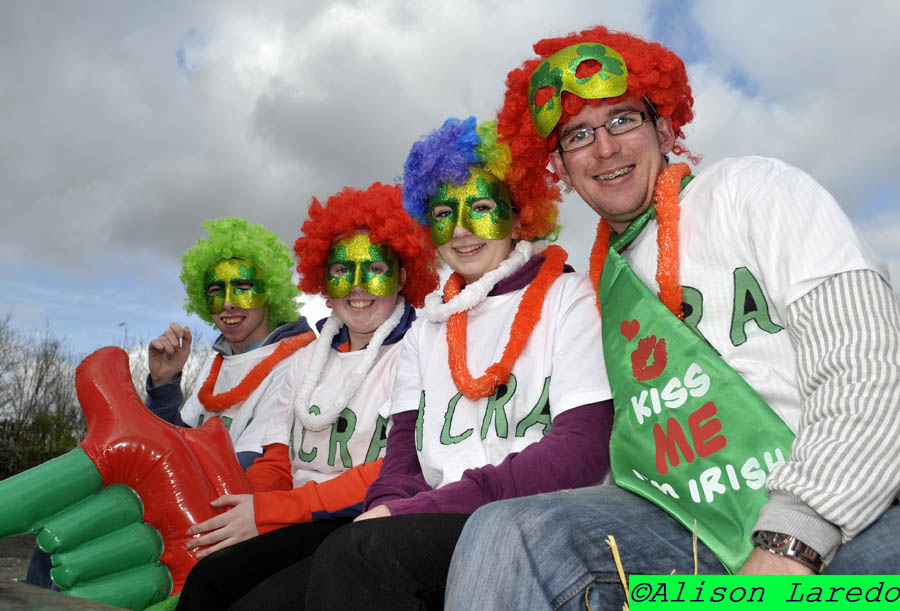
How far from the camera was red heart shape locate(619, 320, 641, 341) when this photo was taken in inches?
71.3

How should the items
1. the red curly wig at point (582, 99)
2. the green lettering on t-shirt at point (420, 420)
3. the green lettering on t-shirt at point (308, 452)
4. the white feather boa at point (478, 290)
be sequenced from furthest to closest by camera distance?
the green lettering on t-shirt at point (308, 452), the white feather boa at point (478, 290), the green lettering on t-shirt at point (420, 420), the red curly wig at point (582, 99)

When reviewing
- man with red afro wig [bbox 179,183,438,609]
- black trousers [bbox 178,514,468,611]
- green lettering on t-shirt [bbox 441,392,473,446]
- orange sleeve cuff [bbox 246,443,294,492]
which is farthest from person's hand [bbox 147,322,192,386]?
black trousers [bbox 178,514,468,611]

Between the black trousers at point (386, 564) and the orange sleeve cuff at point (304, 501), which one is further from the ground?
the orange sleeve cuff at point (304, 501)

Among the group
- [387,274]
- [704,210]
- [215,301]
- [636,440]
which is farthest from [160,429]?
[704,210]

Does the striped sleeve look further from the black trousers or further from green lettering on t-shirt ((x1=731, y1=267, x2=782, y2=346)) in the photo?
the black trousers

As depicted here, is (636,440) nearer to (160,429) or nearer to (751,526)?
(751,526)

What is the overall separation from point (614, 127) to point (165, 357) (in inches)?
102

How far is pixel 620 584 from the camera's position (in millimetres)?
1442

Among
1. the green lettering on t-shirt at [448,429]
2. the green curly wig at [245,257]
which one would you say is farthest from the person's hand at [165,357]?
the green lettering on t-shirt at [448,429]

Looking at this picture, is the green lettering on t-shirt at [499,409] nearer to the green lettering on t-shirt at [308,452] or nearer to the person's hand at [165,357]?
the green lettering on t-shirt at [308,452]

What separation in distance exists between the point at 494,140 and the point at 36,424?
21200 millimetres

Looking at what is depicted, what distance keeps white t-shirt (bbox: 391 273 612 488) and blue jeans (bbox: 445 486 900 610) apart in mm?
525

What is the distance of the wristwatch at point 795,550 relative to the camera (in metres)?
1.31

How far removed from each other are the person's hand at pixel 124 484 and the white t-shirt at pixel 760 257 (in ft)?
6.02
